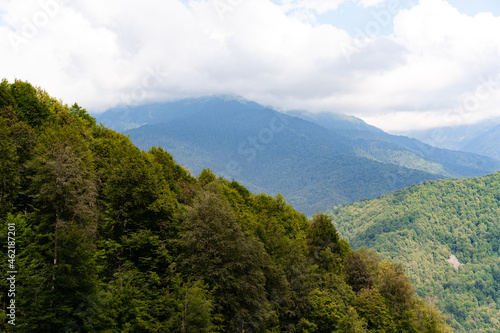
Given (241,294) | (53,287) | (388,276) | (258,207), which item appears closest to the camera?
(53,287)

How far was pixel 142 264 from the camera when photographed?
31516 millimetres

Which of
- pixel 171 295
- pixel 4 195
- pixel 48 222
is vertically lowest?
pixel 171 295

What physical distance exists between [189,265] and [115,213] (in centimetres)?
936

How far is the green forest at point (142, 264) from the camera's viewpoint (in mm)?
24484

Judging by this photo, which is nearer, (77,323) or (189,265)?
(77,323)

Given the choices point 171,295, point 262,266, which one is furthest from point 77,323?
point 262,266

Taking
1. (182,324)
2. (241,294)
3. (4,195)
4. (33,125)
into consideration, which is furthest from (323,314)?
(33,125)

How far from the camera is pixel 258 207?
6391 centimetres

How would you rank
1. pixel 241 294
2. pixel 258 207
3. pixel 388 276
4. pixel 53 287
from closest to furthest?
pixel 53 287 → pixel 241 294 → pixel 388 276 → pixel 258 207

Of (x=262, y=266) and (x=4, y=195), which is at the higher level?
(x=4, y=195)

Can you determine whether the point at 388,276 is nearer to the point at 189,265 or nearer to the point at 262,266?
the point at 262,266

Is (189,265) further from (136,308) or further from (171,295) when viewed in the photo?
(136,308)

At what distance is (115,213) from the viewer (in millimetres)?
33438

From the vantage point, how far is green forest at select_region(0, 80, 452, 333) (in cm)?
2448
